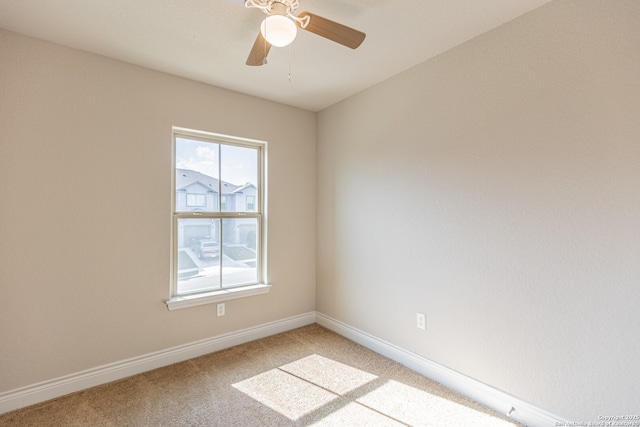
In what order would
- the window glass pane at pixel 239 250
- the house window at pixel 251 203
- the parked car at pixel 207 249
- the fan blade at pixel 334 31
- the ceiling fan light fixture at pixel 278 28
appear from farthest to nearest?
the house window at pixel 251 203 → the window glass pane at pixel 239 250 → the parked car at pixel 207 249 → the fan blade at pixel 334 31 → the ceiling fan light fixture at pixel 278 28

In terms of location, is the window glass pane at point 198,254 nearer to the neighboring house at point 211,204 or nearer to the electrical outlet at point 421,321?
the neighboring house at point 211,204

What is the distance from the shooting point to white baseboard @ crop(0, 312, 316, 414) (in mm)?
1898

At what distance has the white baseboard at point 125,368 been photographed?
74.7 inches

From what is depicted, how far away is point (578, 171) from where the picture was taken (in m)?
1.57

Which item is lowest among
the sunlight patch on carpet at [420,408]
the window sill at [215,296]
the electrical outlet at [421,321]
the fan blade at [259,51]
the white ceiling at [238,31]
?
the sunlight patch on carpet at [420,408]

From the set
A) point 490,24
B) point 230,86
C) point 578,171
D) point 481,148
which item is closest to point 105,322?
point 230,86

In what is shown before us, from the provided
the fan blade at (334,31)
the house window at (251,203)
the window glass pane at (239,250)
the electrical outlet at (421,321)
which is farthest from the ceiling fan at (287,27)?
the electrical outlet at (421,321)

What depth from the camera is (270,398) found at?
6.57 feet

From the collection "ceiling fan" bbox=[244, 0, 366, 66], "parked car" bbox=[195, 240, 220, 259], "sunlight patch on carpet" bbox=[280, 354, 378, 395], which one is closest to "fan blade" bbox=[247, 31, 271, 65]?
"ceiling fan" bbox=[244, 0, 366, 66]

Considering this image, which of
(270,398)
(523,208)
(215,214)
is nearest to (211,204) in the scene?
(215,214)

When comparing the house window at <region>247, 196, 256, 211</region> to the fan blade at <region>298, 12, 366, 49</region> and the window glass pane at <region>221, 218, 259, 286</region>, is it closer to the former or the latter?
the window glass pane at <region>221, 218, 259, 286</region>

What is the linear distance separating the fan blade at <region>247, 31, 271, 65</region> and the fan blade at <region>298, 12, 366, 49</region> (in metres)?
0.25

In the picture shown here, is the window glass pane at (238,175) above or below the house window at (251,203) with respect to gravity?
above

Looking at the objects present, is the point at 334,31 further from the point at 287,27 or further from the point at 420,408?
the point at 420,408
